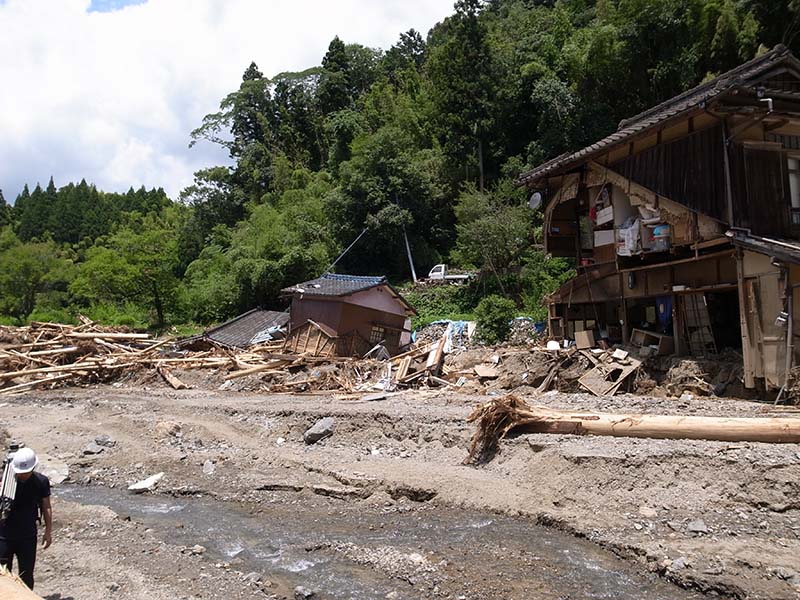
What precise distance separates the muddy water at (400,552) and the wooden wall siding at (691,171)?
29.5ft

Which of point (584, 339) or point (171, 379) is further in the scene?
point (171, 379)

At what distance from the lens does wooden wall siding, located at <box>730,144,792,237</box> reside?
12852mm

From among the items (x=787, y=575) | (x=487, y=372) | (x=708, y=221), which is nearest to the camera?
(x=787, y=575)

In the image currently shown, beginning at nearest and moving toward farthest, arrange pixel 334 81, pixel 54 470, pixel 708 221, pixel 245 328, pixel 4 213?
pixel 54 470, pixel 708 221, pixel 245 328, pixel 334 81, pixel 4 213

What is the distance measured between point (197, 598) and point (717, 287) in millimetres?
12379

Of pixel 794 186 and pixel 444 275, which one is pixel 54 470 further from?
pixel 444 275

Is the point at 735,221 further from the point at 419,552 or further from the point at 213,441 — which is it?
the point at 213,441

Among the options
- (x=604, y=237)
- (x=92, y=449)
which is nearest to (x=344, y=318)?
(x=604, y=237)

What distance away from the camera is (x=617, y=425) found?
9.70m

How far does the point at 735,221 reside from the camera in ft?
41.7

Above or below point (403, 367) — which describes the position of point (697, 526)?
below

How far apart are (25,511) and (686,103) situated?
50.5ft

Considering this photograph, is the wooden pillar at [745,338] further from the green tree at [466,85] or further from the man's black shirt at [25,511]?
the green tree at [466,85]

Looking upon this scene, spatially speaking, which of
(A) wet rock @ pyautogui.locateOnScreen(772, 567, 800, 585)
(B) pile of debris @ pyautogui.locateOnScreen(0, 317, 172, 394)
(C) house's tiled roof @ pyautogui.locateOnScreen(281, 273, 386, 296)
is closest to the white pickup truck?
(C) house's tiled roof @ pyautogui.locateOnScreen(281, 273, 386, 296)
